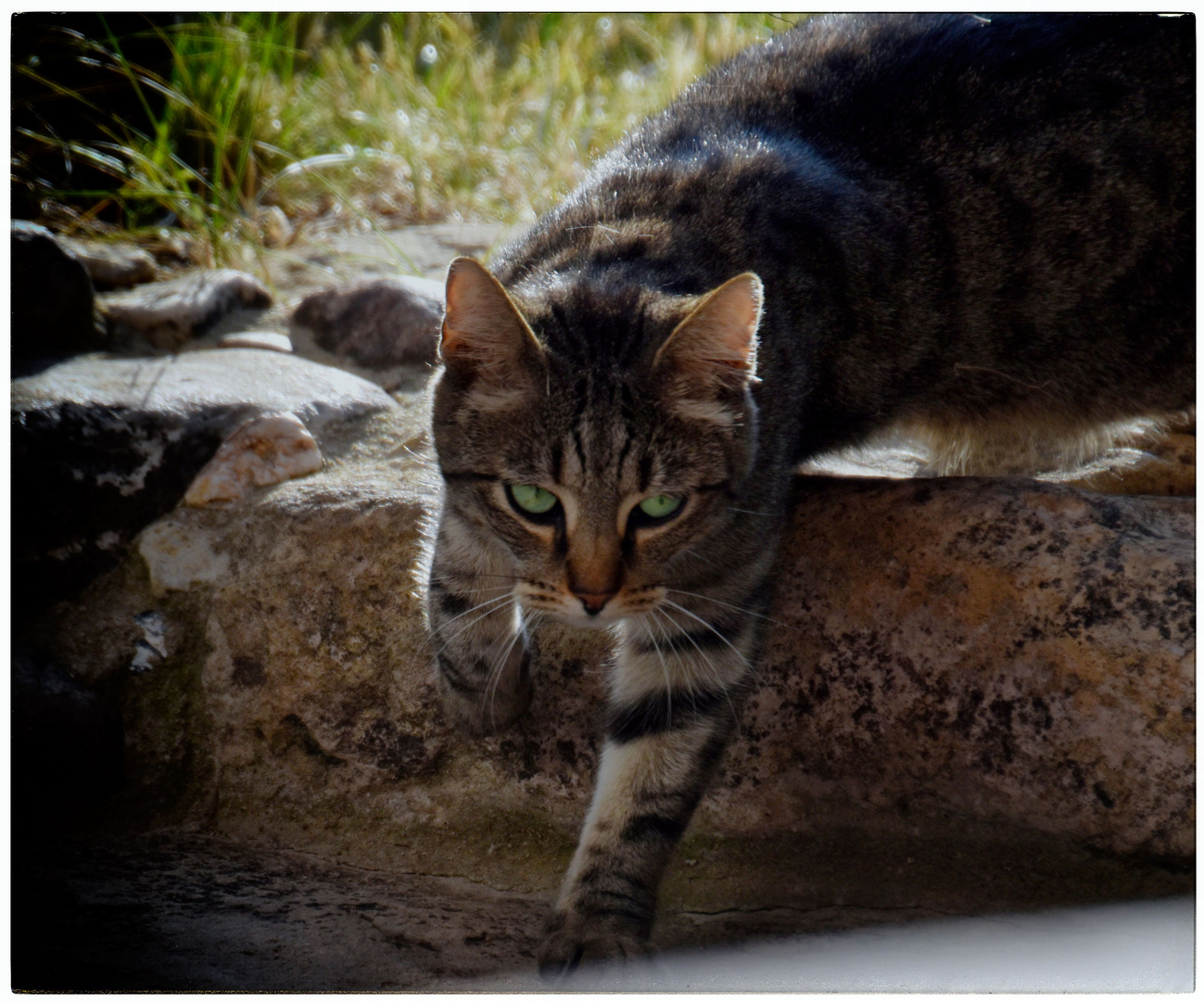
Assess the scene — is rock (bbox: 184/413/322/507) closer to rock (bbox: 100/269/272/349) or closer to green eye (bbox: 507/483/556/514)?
rock (bbox: 100/269/272/349)

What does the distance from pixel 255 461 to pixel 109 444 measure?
26 cm

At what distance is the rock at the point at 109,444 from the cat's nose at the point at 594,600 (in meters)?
0.95

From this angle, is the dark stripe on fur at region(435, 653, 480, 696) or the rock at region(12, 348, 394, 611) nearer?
the dark stripe on fur at region(435, 653, 480, 696)

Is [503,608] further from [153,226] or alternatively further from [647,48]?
[647,48]

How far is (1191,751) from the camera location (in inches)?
61.7

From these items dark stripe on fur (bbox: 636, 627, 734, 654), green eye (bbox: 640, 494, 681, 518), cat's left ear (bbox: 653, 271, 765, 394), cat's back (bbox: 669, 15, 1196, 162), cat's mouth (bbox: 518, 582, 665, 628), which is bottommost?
dark stripe on fur (bbox: 636, 627, 734, 654)

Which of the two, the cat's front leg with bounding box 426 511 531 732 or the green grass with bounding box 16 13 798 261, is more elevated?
the green grass with bounding box 16 13 798 261

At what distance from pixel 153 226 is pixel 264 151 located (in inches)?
16.1

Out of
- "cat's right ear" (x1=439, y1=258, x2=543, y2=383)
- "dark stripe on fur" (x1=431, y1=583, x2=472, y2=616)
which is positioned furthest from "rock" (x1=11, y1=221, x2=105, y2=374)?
"cat's right ear" (x1=439, y1=258, x2=543, y2=383)

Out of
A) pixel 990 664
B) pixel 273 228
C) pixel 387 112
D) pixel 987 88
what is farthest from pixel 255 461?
pixel 387 112

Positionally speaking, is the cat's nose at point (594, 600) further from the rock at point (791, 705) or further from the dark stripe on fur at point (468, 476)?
the rock at point (791, 705)

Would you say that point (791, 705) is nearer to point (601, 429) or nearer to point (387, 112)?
point (601, 429)

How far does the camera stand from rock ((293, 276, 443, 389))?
265 cm

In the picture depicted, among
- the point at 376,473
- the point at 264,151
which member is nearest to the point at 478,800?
the point at 376,473
